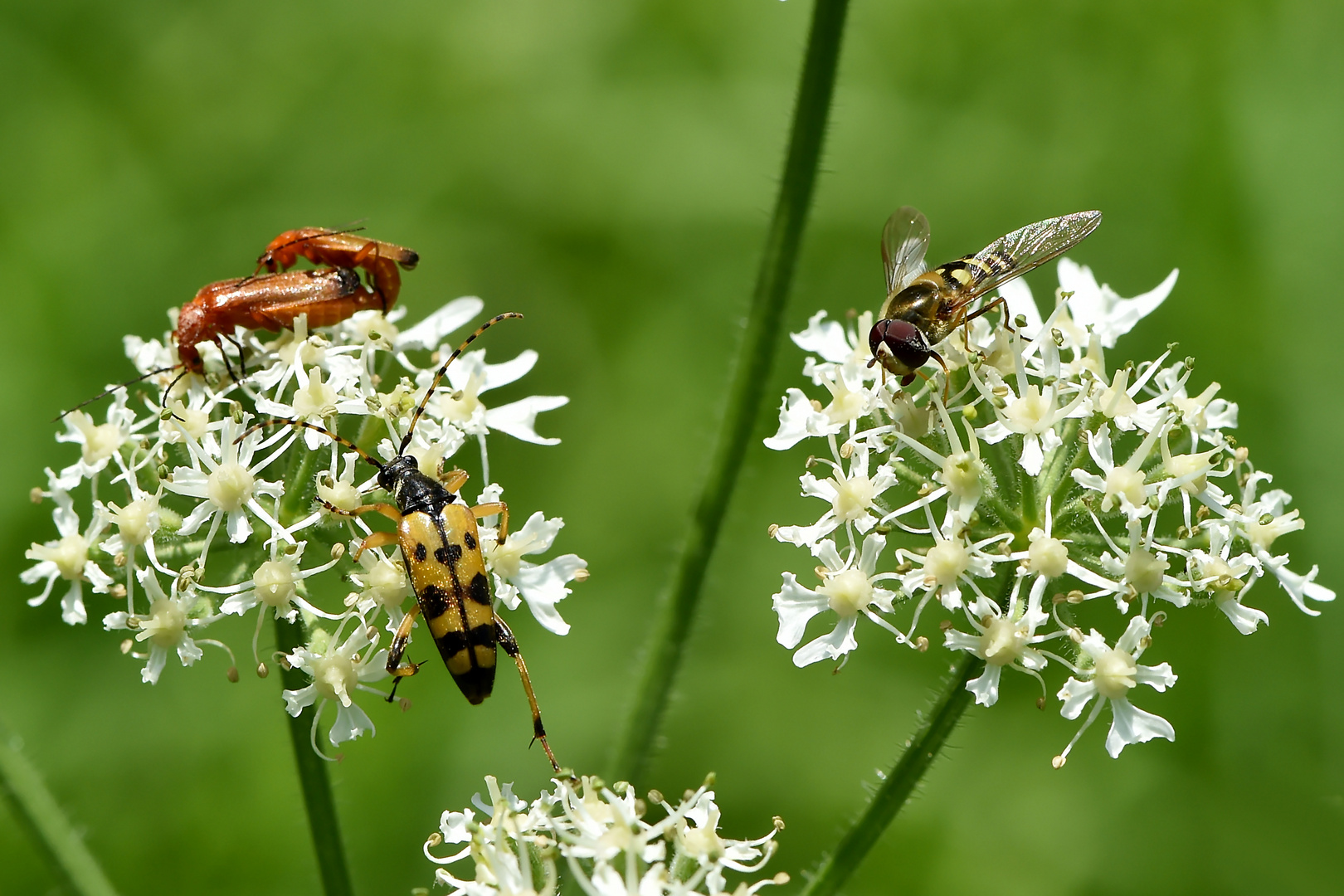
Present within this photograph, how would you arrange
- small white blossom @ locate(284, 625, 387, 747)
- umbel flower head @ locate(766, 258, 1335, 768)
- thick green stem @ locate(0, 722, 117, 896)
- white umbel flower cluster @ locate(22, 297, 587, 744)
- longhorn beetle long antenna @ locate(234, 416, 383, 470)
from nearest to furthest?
umbel flower head @ locate(766, 258, 1335, 768) < small white blossom @ locate(284, 625, 387, 747) < white umbel flower cluster @ locate(22, 297, 587, 744) < longhorn beetle long antenna @ locate(234, 416, 383, 470) < thick green stem @ locate(0, 722, 117, 896)

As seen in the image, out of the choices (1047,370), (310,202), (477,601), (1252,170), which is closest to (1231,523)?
(1047,370)

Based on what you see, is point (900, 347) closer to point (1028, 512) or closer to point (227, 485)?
point (1028, 512)

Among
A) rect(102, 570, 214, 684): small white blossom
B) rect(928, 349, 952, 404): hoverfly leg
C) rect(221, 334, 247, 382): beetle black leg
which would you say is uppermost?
rect(928, 349, 952, 404): hoverfly leg

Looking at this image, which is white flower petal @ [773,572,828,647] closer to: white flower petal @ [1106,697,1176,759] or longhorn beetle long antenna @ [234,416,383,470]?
white flower petal @ [1106,697,1176,759]

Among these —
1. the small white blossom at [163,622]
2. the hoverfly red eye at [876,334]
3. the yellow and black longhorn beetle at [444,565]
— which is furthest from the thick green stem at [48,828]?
the hoverfly red eye at [876,334]

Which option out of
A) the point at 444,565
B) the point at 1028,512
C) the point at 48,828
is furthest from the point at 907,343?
the point at 48,828

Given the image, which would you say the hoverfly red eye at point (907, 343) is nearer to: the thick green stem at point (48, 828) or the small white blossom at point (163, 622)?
the small white blossom at point (163, 622)

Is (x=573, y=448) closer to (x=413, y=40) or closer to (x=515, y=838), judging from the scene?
(x=413, y=40)

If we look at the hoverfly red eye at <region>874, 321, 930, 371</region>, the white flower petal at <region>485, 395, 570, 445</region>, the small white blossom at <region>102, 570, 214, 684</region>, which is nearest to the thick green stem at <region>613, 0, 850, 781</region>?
the hoverfly red eye at <region>874, 321, 930, 371</region>
